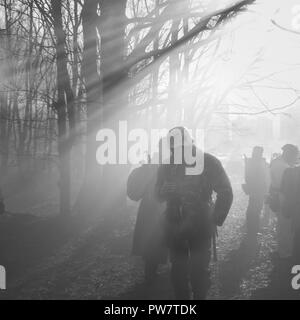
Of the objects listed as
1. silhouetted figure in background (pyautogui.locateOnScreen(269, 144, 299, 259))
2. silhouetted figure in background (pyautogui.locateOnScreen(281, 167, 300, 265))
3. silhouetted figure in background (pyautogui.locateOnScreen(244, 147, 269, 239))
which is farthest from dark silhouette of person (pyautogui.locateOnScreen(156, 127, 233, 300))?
silhouetted figure in background (pyautogui.locateOnScreen(244, 147, 269, 239))

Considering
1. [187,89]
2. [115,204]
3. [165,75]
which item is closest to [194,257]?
[115,204]

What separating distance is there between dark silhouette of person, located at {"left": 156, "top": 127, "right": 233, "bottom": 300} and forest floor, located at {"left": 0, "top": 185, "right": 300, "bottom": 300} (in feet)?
3.18

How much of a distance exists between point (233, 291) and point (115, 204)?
258 inches

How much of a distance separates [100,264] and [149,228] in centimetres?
154

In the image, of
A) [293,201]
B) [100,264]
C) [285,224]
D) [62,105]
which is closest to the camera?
[293,201]

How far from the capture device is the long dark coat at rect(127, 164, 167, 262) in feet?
17.3

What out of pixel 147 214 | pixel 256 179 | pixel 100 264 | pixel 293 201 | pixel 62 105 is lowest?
pixel 100 264

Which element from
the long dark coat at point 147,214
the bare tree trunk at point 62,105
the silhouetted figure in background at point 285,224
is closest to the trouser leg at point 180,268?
the long dark coat at point 147,214

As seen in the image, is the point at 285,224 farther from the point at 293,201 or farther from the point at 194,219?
the point at 194,219

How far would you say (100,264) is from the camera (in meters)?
6.82

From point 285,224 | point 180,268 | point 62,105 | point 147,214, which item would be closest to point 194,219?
point 180,268

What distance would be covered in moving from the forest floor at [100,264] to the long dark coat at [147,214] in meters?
0.46
